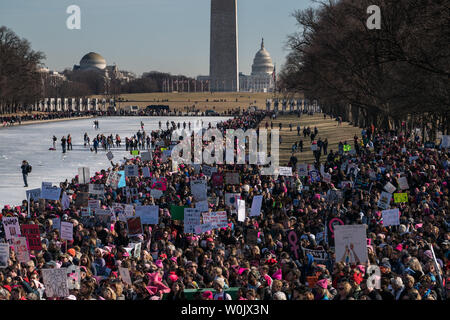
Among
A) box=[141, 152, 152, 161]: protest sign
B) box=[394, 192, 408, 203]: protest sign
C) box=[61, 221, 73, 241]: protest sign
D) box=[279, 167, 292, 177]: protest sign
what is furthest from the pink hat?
box=[141, 152, 152, 161]: protest sign

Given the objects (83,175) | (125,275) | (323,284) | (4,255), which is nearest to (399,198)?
(323,284)

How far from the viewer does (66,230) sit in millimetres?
11852

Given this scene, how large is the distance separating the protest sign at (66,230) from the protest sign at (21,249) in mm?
1067

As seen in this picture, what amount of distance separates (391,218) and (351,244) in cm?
302

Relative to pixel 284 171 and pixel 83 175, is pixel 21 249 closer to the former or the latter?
pixel 83 175

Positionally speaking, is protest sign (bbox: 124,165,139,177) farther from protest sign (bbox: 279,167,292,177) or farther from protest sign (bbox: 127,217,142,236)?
protest sign (bbox: 127,217,142,236)

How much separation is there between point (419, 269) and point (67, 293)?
460cm

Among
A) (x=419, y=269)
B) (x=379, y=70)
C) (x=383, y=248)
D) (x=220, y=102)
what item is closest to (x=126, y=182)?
(x=383, y=248)

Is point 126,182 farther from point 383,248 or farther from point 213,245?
point 383,248

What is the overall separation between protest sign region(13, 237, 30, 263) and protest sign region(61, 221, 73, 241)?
1.07 metres

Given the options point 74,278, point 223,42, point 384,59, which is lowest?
point 74,278

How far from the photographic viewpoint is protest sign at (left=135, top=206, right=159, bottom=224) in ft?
Result: 42.8

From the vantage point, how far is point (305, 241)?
10383 millimetres

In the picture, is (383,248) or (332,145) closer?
(383,248)
